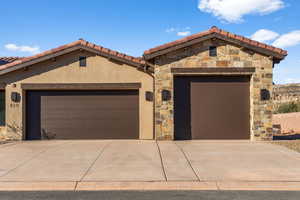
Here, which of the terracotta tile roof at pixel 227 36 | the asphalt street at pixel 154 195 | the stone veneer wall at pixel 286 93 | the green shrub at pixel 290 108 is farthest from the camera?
the stone veneer wall at pixel 286 93

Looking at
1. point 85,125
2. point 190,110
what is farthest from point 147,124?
point 85,125

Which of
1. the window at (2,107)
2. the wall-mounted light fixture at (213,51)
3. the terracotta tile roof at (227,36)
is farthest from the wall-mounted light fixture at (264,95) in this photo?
the window at (2,107)

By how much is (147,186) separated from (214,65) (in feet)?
24.8

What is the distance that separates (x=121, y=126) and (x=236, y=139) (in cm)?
532

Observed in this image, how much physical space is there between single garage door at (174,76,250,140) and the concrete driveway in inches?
37.6

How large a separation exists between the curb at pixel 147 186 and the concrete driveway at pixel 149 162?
26cm

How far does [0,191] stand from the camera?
17.6 feet

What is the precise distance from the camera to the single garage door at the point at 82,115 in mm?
12008

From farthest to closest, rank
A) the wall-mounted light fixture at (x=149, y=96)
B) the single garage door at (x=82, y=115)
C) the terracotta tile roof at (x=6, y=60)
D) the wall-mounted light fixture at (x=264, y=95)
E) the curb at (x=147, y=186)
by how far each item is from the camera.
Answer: the terracotta tile roof at (x=6, y=60), the single garage door at (x=82, y=115), the wall-mounted light fixture at (x=149, y=96), the wall-mounted light fixture at (x=264, y=95), the curb at (x=147, y=186)

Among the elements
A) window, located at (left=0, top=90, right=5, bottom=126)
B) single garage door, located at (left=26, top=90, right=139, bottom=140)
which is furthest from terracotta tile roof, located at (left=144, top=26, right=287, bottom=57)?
window, located at (left=0, top=90, right=5, bottom=126)

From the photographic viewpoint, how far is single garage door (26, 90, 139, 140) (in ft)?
39.4

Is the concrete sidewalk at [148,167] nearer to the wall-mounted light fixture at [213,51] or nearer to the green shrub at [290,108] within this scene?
the wall-mounted light fixture at [213,51]

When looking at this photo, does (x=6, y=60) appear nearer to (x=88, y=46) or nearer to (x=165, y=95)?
(x=88, y=46)

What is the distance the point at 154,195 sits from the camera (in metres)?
5.09
